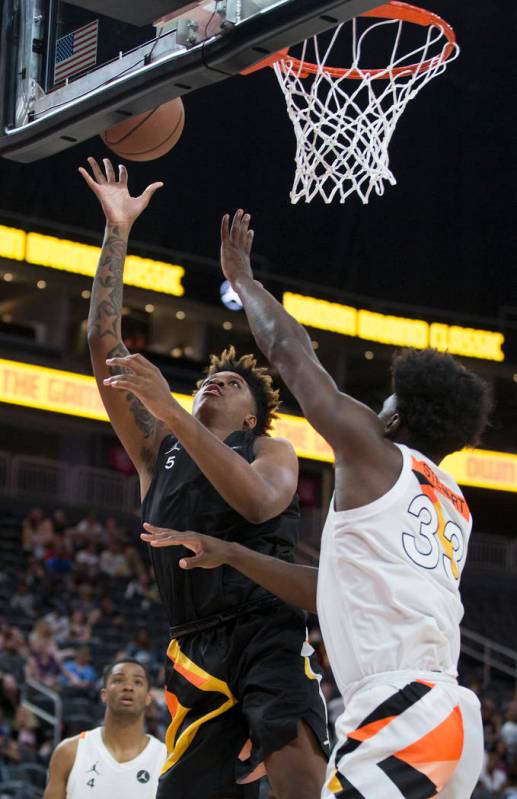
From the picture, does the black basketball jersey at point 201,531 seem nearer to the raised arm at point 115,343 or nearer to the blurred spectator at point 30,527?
the raised arm at point 115,343

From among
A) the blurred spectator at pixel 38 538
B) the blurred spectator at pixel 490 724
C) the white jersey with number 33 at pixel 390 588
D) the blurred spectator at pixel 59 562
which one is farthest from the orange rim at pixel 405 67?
the blurred spectator at pixel 38 538

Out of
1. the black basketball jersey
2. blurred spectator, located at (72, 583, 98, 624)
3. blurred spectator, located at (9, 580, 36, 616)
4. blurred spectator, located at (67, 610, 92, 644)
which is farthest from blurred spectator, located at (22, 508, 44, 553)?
the black basketball jersey

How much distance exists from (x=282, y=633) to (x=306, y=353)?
44.2 inches

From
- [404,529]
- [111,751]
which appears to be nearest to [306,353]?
[404,529]

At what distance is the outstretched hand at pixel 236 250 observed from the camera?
4.02 meters

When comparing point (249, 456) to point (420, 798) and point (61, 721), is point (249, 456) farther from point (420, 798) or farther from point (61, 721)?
point (61, 721)

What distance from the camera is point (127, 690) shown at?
578cm

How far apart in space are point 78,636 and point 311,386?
11849 millimetres

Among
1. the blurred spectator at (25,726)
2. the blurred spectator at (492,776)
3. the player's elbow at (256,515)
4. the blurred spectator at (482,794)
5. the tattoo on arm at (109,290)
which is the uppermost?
the tattoo on arm at (109,290)

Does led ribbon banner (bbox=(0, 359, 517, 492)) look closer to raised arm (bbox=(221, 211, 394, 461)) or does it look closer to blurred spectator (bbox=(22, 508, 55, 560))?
blurred spectator (bbox=(22, 508, 55, 560))

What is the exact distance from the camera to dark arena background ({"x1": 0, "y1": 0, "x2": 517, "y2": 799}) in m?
18.7

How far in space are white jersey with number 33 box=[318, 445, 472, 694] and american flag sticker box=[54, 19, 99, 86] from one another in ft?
7.19

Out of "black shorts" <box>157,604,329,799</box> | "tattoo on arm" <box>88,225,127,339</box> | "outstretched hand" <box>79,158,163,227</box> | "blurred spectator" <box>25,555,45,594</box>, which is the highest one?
"outstretched hand" <box>79,158,163,227</box>

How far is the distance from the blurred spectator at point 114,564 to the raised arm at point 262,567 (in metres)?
14.4
